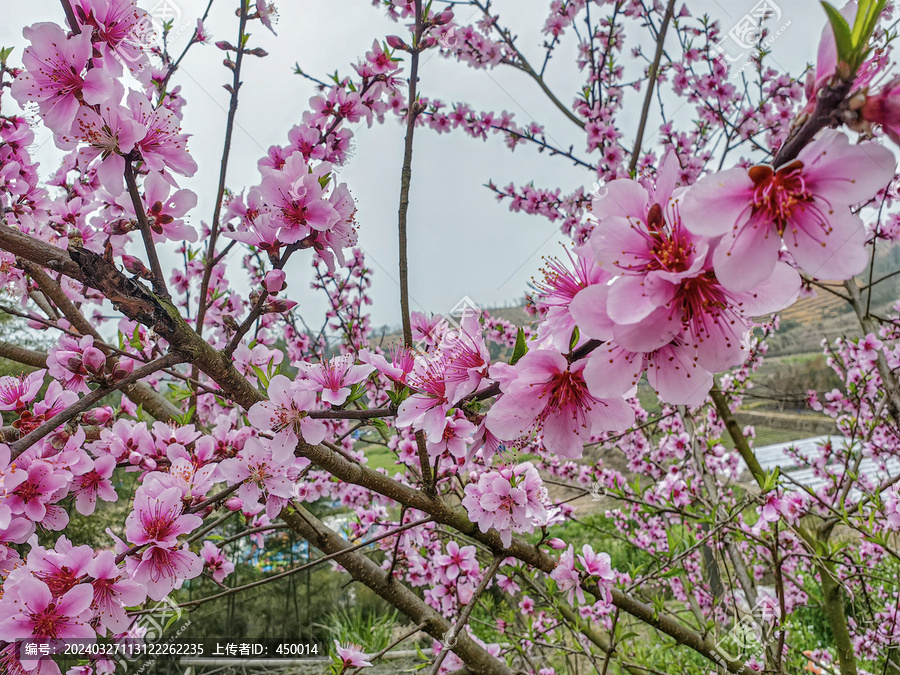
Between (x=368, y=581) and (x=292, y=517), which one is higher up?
(x=292, y=517)

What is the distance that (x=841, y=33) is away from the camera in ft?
1.34

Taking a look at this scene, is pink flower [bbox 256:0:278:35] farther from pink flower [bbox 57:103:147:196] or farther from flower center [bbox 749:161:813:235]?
flower center [bbox 749:161:813:235]

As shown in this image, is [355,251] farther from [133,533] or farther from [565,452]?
[565,452]

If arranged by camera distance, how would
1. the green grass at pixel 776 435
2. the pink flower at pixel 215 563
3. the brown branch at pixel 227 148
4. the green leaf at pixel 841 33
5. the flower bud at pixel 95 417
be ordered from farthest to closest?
1. the green grass at pixel 776 435
2. the pink flower at pixel 215 563
3. the brown branch at pixel 227 148
4. the flower bud at pixel 95 417
5. the green leaf at pixel 841 33

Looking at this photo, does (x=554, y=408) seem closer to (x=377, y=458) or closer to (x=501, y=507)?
(x=501, y=507)

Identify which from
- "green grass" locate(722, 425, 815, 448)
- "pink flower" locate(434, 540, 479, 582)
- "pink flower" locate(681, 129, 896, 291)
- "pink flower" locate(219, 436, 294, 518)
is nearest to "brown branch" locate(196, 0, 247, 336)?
"pink flower" locate(219, 436, 294, 518)

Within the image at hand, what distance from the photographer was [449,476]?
160 centimetres

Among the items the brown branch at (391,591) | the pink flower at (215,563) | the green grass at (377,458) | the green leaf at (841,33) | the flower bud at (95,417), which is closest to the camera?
the green leaf at (841,33)

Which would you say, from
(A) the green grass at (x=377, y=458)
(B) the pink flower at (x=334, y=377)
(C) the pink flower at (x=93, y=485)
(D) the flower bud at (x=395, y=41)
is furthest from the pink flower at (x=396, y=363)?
(A) the green grass at (x=377, y=458)

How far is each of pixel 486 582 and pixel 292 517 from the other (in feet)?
2.56

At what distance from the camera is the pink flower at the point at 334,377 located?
1046mm

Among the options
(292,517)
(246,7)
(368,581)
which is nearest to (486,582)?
(368,581)

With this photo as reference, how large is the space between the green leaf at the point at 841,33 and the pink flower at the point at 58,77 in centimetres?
106

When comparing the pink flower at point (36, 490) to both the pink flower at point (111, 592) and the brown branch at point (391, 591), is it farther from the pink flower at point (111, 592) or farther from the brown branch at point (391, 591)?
the brown branch at point (391, 591)
